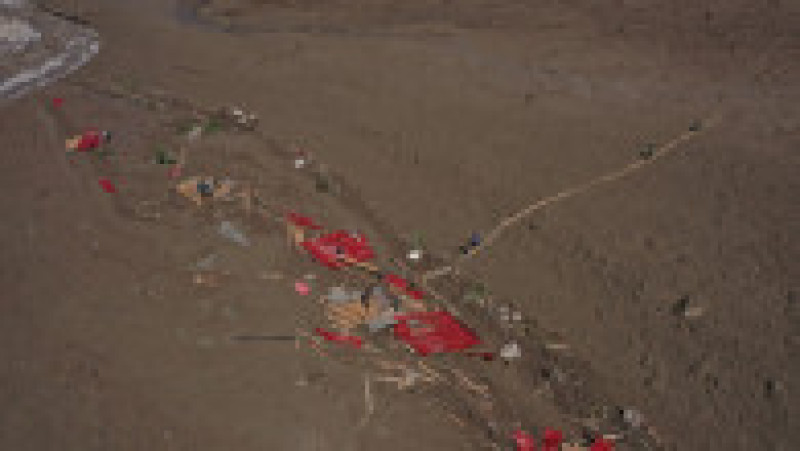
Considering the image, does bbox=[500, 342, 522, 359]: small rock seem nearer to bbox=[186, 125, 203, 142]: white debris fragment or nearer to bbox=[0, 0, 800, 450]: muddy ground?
bbox=[0, 0, 800, 450]: muddy ground

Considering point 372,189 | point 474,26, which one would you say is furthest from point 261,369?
point 474,26

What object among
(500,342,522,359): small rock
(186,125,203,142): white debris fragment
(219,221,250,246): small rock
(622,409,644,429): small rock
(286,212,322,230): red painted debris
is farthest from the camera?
(186,125,203,142): white debris fragment

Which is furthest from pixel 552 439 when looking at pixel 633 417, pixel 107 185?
pixel 107 185

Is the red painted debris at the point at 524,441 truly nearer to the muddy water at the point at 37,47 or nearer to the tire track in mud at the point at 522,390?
the tire track in mud at the point at 522,390

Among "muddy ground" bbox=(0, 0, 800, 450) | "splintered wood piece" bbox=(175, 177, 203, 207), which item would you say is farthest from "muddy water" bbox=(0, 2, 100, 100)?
"splintered wood piece" bbox=(175, 177, 203, 207)

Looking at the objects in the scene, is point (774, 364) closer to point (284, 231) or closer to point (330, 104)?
point (284, 231)

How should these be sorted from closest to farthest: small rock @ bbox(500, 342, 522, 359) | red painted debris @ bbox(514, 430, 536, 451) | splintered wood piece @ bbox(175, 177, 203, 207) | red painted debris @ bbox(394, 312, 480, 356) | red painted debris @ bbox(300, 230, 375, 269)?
red painted debris @ bbox(514, 430, 536, 451), small rock @ bbox(500, 342, 522, 359), red painted debris @ bbox(394, 312, 480, 356), red painted debris @ bbox(300, 230, 375, 269), splintered wood piece @ bbox(175, 177, 203, 207)
